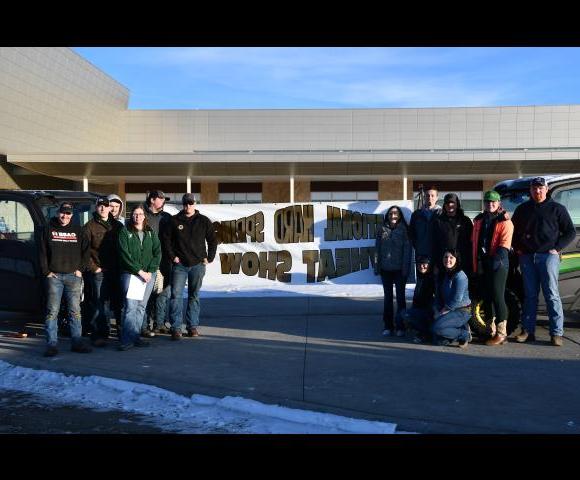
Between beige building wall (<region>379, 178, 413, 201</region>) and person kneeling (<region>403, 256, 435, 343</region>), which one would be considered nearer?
person kneeling (<region>403, 256, 435, 343</region>)

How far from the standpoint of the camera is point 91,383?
6.25 metres

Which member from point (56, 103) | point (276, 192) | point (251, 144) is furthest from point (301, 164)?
point (56, 103)

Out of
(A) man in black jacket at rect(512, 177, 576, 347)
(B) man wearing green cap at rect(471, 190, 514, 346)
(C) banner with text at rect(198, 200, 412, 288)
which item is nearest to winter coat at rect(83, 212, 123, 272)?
(B) man wearing green cap at rect(471, 190, 514, 346)

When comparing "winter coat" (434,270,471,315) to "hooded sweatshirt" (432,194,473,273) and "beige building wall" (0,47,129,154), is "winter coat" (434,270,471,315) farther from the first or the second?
"beige building wall" (0,47,129,154)

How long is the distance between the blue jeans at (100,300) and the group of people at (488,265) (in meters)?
3.84

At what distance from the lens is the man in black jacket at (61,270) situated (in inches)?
295

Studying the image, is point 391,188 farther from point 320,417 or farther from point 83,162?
point 320,417

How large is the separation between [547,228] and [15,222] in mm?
7103

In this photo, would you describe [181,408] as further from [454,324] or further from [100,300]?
[454,324]

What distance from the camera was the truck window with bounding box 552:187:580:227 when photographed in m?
8.78

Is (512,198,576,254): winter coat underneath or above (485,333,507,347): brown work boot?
above

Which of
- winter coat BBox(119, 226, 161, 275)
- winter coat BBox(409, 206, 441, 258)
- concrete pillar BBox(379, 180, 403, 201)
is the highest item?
concrete pillar BBox(379, 180, 403, 201)

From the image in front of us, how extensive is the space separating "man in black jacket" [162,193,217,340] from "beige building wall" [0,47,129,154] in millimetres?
25541

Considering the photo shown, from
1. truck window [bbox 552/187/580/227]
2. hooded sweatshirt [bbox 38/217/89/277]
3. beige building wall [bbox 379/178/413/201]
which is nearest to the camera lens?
hooded sweatshirt [bbox 38/217/89/277]
